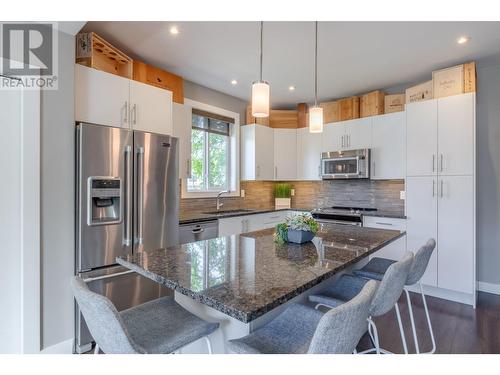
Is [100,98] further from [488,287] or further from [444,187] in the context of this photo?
[488,287]

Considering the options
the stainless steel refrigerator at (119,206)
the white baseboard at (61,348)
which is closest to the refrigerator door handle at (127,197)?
the stainless steel refrigerator at (119,206)

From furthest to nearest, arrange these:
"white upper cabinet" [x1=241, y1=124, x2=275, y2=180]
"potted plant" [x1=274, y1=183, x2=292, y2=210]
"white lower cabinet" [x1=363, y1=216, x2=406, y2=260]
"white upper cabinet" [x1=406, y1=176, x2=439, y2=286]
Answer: "potted plant" [x1=274, y1=183, x2=292, y2=210] < "white upper cabinet" [x1=241, y1=124, x2=275, y2=180] < "white lower cabinet" [x1=363, y1=216, x2=406, y2=260] < "white upper cabinet" [x1=406, y1=176, x2=439, y2=286]

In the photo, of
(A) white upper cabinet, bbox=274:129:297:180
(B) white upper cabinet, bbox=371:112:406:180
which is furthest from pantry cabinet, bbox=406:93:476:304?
(A) white upper cabinet, bbox=274:129:297:180

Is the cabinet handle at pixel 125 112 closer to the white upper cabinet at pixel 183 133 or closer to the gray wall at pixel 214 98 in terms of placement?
the white upper cabinet at pixel 183 133

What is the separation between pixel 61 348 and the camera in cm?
206

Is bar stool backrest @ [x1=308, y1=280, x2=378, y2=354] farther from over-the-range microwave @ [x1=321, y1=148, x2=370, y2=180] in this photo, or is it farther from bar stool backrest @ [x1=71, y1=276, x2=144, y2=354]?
over-the-range microwave @ [x1=321, y1=148, x2=370, y2=180]

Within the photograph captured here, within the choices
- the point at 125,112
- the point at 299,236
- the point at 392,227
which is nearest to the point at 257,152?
the point at 392,227

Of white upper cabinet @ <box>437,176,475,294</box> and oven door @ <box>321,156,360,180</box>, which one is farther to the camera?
oven door @ <box>321,156,360,180</box>

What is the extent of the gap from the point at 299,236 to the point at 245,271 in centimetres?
68

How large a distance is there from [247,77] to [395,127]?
2.01m

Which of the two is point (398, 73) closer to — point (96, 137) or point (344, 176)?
point (344, 176)

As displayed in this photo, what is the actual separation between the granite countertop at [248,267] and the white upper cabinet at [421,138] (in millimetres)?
1668

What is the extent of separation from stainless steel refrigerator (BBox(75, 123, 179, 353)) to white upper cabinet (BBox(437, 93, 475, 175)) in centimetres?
294

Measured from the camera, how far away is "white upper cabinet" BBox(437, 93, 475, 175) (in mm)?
3004
